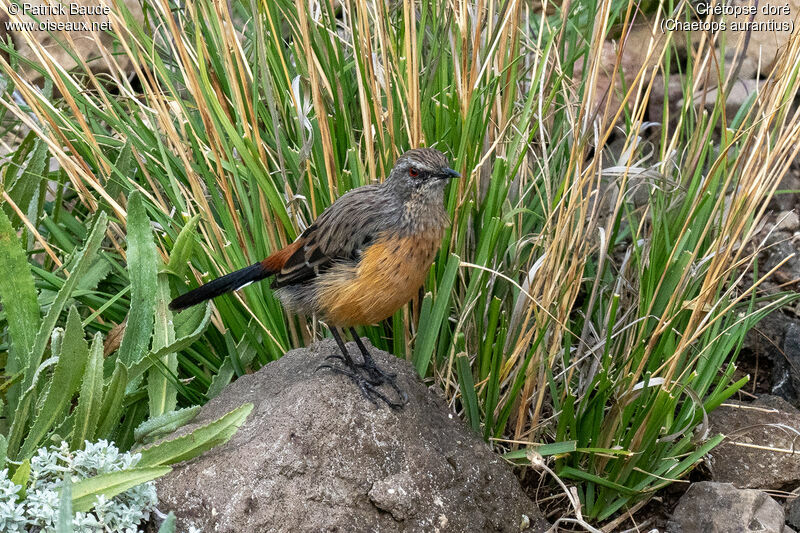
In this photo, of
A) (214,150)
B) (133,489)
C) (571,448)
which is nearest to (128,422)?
(133,489)

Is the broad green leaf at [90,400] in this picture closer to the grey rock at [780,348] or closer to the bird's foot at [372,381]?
the bird's foot at [372,381]

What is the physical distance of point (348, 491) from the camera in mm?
3098

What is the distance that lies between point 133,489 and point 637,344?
1.93 metres

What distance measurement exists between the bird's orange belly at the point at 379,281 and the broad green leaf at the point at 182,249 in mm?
629

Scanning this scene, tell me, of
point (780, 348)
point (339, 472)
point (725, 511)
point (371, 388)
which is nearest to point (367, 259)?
point (371, 388)

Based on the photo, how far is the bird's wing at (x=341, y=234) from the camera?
353 centimetres

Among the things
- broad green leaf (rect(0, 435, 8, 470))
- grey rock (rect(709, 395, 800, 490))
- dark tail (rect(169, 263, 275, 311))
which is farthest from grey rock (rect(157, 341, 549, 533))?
grey rock (rect(709, 395, 800, 490))

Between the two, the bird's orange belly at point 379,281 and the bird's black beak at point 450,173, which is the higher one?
the bird's black beak at point 450,173

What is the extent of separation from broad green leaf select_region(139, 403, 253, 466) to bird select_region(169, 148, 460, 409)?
54 cm

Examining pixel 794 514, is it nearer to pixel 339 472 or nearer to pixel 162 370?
pixel 339 472

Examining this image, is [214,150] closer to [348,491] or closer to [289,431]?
[289,431]

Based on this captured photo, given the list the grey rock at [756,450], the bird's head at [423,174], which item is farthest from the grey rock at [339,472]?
the grey rock at [756,450]

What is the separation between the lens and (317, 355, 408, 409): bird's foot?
3.38 meters

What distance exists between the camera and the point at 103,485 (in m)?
2.83
